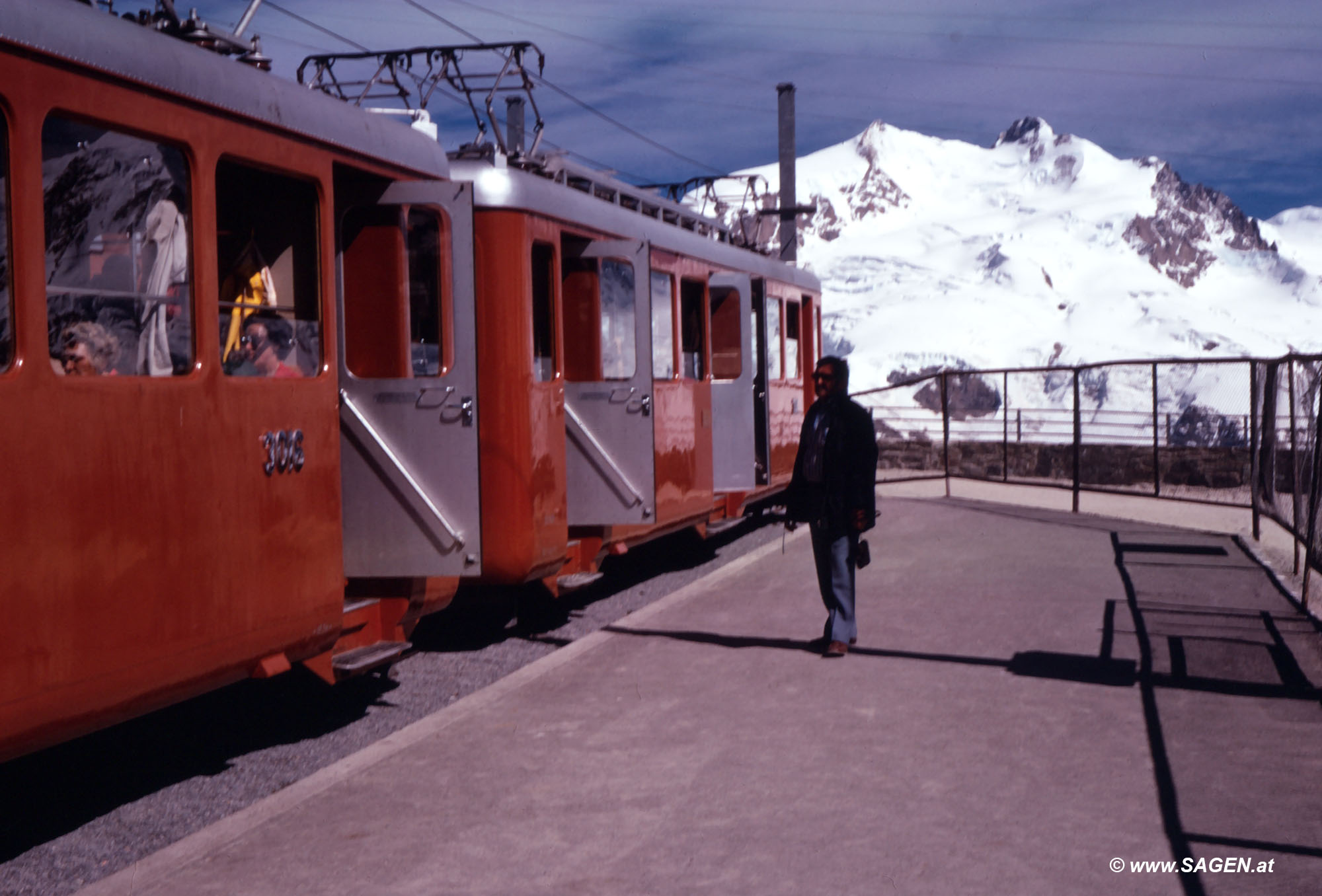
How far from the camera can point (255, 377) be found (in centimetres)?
599

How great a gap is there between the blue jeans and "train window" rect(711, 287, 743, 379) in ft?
16.3

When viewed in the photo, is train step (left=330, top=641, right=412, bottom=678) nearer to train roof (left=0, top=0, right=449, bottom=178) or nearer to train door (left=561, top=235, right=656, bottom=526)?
train roof (left=0, top=0, right=449, bottom=178)

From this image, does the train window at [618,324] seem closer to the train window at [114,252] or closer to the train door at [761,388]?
the train door at [761,388]

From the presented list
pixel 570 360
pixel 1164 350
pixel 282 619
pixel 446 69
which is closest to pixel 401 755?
pixel 282 619

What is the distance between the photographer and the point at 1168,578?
11.1 meters

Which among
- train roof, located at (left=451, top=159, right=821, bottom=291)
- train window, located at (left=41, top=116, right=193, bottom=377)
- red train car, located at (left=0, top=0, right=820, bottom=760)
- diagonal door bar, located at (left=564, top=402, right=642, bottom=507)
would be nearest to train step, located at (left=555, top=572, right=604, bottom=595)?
red train car, located at (left=0, top=0, right=820, bottom=760)

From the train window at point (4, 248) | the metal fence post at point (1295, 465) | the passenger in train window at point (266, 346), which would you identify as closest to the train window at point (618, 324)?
the passenger in train window at point (266, 346)

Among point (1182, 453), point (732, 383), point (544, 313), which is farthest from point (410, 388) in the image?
point (1182, 453)

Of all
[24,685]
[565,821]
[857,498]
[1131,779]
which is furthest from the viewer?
[857,498]

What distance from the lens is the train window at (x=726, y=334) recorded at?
13.1 metres

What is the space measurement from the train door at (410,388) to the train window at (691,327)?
4508 mm

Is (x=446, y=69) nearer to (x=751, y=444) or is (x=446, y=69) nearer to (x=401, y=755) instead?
(x=751, y=444)

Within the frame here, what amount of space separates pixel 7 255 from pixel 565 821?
107 inches

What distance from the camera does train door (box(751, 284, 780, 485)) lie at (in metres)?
14.3
